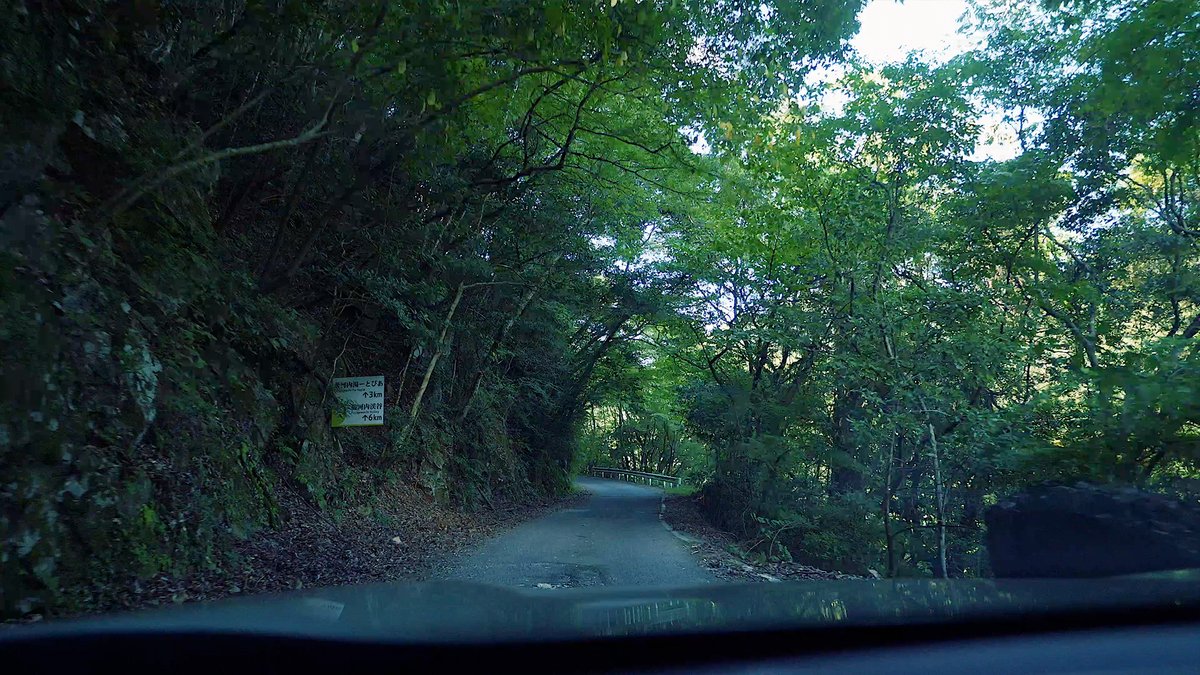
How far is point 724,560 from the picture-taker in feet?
36.4

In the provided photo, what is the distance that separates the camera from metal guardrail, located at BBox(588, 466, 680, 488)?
37281mm

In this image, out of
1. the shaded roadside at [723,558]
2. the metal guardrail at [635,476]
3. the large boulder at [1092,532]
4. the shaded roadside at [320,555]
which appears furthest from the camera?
the metal guardrail at [635,476]

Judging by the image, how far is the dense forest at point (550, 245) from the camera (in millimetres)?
5996

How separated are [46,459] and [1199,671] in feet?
21.3

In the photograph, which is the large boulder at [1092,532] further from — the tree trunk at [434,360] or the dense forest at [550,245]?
the tree trunk at [434,360]

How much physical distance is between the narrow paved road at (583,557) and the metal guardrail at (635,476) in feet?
67.2

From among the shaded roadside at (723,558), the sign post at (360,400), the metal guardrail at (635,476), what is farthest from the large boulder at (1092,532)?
the metal guardrail at (635,476)

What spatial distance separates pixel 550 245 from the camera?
55.0 ft

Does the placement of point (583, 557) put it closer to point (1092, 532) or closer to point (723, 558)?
point (723, 558)

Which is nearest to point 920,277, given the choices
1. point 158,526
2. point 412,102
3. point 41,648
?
point 412,102

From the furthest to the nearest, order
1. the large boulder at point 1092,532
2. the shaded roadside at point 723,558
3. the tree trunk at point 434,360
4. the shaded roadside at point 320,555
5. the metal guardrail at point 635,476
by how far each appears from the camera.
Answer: the metal guardrail at point 635,476, the tree trunk at point 434,360, the shaded roadside at point 723,558, the shaded roadside at point 320,555, the large boulder at point 1092,532

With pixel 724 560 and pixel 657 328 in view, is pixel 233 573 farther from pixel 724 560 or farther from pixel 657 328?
pixel 657 328

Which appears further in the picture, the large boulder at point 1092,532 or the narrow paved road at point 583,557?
the narrow paved road at point 583,557

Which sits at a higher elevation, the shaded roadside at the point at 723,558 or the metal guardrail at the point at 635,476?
the metal guardrail at the point at 635,476
